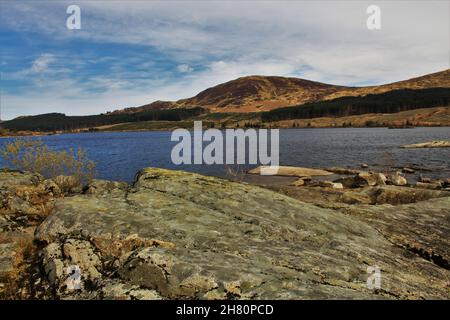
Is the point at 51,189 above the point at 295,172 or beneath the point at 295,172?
above

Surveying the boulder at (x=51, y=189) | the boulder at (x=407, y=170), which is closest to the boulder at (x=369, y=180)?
the boulder at (x=407, y=170)

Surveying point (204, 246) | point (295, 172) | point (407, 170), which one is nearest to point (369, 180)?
point (295, 172)

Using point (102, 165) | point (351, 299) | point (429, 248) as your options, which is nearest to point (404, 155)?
point (102, 165)

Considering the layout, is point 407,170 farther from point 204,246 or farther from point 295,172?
point 204,246

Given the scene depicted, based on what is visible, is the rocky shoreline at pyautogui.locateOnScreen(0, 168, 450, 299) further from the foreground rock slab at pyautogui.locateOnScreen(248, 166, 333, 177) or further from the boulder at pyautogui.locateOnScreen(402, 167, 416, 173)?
the boulder at pyautogui.locateOnScreen(402, 167, 416, 173)

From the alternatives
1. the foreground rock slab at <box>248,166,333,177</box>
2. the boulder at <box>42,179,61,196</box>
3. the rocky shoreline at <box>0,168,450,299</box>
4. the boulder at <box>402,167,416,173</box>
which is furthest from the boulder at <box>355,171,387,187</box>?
the boulder at <box>42,179,61,196</box>

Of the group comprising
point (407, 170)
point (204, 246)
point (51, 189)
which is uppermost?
point (51, 189)

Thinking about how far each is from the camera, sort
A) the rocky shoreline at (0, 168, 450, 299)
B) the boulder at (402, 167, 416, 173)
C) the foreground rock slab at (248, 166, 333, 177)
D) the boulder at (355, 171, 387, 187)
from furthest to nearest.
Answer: the boulder at (402, 167, 416, 173) < the foreground rock slab at (248, 166, 333, 177) < the boulder at (355, 171, 387, 187) < the rocky shoreline at (0, 168, 450, 299)

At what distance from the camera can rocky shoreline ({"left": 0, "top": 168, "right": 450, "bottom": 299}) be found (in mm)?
5285

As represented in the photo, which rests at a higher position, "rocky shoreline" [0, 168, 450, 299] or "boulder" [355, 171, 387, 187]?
"rocky shoreline" [0, 168, 450, 299]

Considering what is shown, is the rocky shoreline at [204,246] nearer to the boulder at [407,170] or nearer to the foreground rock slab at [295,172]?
the foreground rock slab at [295,172]

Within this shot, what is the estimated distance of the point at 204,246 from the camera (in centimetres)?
657
